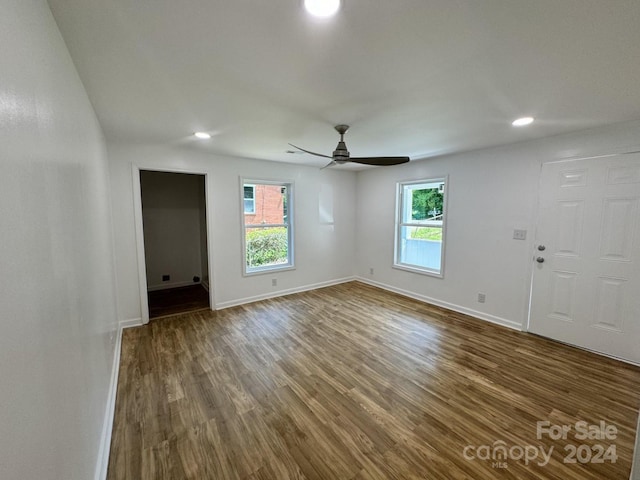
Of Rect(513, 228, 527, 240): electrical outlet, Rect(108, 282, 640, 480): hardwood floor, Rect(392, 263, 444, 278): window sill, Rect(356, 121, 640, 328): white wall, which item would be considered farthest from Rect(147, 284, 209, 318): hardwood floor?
Rect(513, 228, 527, 240): electrical outlet

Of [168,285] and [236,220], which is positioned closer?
[236,220]

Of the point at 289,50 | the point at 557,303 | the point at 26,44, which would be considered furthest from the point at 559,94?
the point at 26,44

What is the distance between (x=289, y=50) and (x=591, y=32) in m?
1.50

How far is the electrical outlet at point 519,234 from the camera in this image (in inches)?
129

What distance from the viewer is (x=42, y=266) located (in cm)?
87

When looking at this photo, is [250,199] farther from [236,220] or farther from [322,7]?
[322,7]

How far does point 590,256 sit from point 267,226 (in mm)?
4224

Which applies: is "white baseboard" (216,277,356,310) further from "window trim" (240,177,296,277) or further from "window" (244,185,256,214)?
"window" (244,185,256,214)

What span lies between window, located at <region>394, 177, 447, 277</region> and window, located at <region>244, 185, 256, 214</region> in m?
2.58

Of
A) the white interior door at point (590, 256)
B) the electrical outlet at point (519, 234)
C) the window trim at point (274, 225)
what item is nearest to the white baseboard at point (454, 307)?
the white interior door at point (590, 256)

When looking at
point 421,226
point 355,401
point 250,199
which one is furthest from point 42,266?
point 421,226

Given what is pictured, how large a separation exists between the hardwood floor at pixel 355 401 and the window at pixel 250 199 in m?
1.90

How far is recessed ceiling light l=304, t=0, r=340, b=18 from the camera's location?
3.61ft

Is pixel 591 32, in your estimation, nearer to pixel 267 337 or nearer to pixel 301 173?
pixel 267 337
